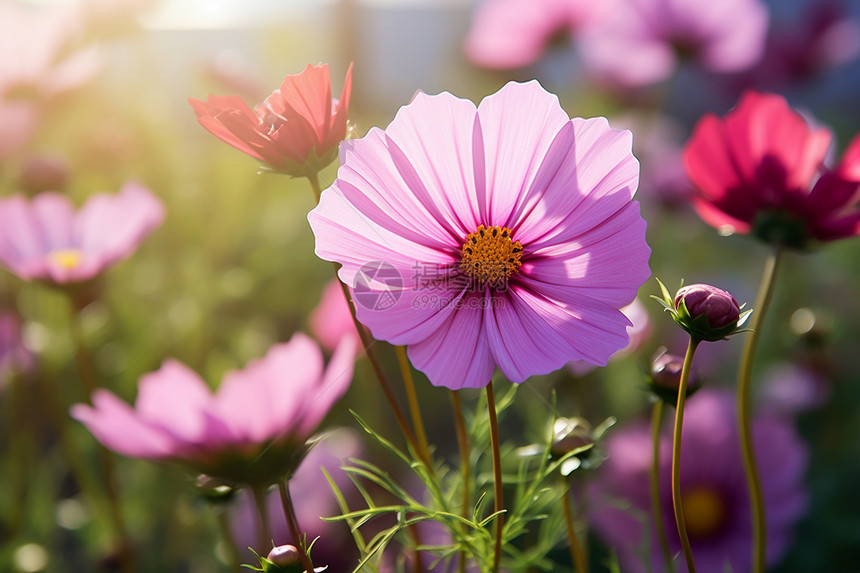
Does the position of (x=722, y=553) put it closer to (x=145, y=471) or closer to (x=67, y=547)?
(x=145, y=471)

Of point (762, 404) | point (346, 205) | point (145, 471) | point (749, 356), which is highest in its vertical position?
point (346, 205)

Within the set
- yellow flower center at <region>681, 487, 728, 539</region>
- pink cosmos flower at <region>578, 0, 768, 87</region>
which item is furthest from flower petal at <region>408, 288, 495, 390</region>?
pink cosmos flower at <region>578, 0, 768, 87</region>

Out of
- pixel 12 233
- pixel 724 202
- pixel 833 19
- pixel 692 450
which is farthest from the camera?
pixel 833 19

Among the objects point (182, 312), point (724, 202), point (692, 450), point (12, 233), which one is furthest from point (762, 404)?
point (12, 233)

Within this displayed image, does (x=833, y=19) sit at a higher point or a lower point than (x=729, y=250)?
higher

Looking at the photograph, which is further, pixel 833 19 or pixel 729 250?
pixel 729 250

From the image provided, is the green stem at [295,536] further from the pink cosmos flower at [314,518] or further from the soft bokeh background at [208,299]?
the pink cosmos flower at [314,518]

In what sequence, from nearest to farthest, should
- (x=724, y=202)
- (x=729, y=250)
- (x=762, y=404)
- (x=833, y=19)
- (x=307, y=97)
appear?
(x=307, y=97) → (x=724, y=202) → (x=762, y=404) → (x=833, y=19) → (x=729, y=250)

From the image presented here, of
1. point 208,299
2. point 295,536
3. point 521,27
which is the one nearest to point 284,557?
point 295,536

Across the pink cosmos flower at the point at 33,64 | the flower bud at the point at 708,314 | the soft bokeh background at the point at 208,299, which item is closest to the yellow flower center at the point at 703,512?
the soft bokeh background at the point at 208,299
